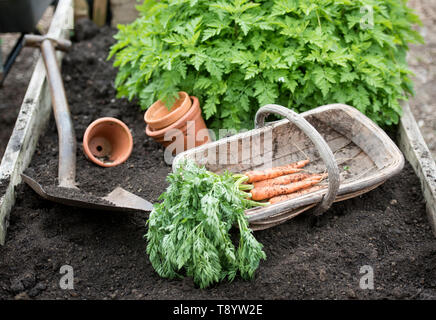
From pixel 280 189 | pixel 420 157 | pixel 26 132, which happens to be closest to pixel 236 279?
pixel 280 189

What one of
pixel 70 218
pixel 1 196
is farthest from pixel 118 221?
pixel 1 196

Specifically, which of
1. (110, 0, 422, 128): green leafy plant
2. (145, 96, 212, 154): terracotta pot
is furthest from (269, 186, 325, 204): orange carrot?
(145, 96, 212, 154): terracotta pot

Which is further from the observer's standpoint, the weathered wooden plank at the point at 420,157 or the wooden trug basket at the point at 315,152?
the weathered wooden plank at the point at 420,157

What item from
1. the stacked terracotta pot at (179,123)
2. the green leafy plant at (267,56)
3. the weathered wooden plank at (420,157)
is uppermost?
the green leafy plant at (267,56)

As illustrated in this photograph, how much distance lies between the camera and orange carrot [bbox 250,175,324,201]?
3.12 metres

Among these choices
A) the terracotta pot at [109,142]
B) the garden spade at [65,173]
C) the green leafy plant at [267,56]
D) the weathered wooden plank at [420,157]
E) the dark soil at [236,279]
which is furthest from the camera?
the terracotta pot at [109,142]

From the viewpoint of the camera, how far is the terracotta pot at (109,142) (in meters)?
3.79

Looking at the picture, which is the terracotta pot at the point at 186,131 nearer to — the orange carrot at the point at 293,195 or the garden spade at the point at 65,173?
the garden spade at the point at 65,173

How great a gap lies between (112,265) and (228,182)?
0.87 meters

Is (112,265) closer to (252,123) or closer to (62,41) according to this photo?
(252,123)

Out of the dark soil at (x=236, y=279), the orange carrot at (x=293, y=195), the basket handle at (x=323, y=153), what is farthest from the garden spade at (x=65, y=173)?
the basket handle at (x=323, y=153)

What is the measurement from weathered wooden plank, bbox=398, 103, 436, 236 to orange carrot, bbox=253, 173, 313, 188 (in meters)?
0.83

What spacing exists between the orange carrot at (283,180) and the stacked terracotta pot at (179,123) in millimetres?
696

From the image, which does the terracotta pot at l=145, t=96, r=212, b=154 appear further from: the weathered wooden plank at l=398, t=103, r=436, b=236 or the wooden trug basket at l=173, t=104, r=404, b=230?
the weathered wooden plank at l=398, t=103, r=436, b=236
